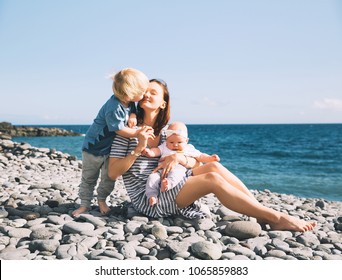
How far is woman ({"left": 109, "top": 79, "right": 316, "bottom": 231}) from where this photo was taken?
146 inches

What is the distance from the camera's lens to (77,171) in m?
10.1

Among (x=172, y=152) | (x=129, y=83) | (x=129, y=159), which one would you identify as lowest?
(x=129, y=159)

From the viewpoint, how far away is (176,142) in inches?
153

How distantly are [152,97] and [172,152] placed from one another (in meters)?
0.60

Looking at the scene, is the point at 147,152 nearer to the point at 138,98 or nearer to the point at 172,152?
the point at 172,152

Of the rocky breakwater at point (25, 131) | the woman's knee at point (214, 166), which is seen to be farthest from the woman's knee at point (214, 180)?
the rocky breakwater at point (25, 131)

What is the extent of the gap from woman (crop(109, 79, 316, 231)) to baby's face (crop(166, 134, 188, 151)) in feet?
0.40

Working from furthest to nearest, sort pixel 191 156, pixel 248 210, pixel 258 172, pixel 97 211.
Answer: pixel 258 172
pixel 97 211
pixel 191 156
pixel 248 210

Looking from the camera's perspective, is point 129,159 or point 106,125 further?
point 106,125

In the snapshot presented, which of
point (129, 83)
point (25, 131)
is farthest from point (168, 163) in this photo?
point (25, 131)

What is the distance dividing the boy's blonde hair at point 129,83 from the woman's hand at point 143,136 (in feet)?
1.10
